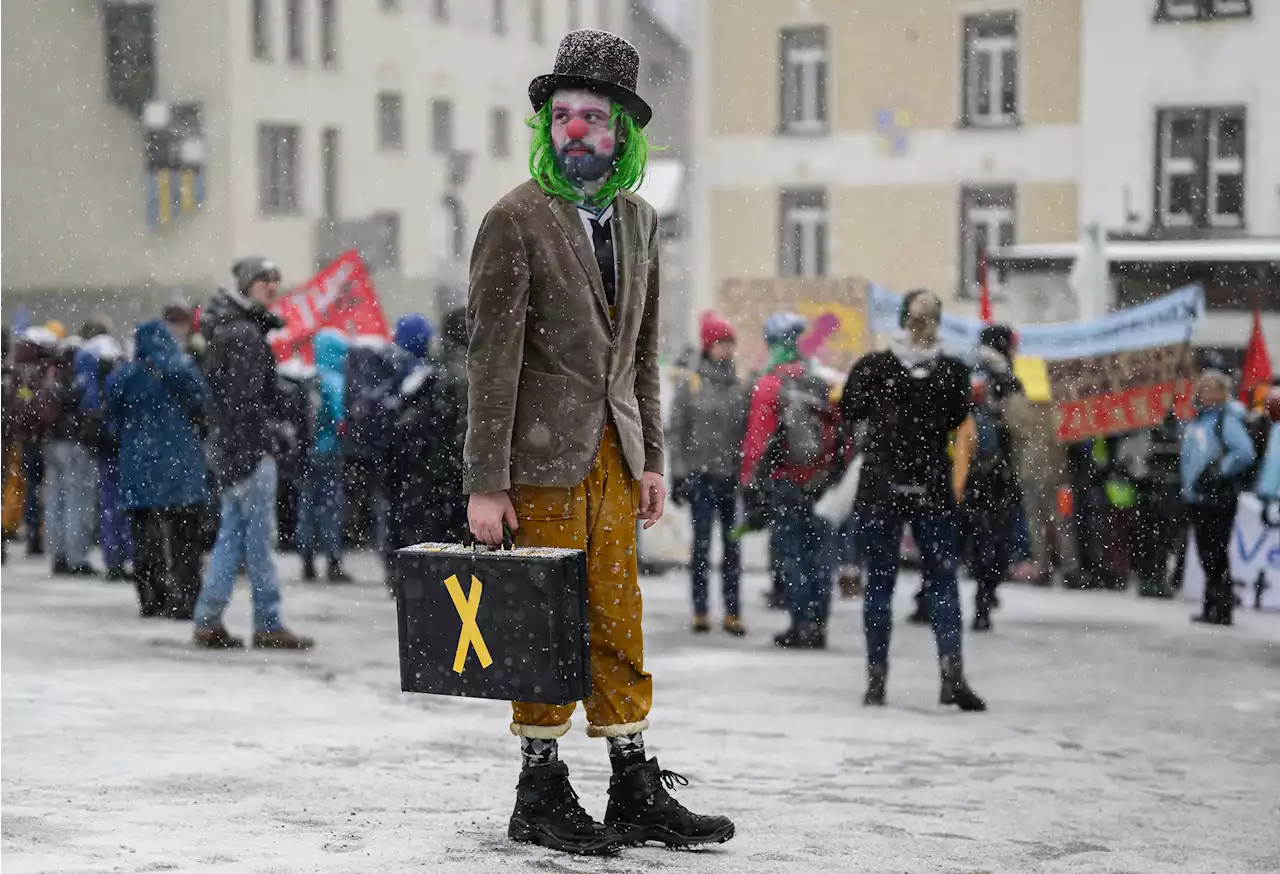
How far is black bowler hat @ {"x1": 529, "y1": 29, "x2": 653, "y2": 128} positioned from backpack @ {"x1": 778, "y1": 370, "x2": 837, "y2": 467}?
6496 mm

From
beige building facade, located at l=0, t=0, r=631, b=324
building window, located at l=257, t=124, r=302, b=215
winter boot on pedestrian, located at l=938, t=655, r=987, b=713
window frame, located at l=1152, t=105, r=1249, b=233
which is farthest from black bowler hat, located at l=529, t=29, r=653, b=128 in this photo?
building window, located at l=257, t=124, r=302, b=215

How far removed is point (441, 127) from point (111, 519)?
3515 centimetres

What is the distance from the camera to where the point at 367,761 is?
7.35 meters

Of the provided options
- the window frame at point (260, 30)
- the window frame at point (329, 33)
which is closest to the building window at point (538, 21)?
the window frame at point (329, 33)

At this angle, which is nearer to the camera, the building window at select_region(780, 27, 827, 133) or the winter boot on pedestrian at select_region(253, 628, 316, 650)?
the winter boot on pedestrian at select_region(253, 628, 316, 650)

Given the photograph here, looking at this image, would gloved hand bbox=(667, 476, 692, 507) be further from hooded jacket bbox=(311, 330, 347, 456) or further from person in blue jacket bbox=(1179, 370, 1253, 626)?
hooded jacket bbox=(311, 330, 347, 456)

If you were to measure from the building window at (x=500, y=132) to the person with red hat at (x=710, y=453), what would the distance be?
3890 cm

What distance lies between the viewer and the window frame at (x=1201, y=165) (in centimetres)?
3117

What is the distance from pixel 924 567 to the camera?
9.54 meters

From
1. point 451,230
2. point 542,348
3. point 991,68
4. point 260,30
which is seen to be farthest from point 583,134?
point 451,230

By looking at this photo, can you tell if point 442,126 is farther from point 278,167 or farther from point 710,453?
point 710,453

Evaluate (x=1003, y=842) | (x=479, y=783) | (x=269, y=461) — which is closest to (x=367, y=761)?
(x=479, y=783)

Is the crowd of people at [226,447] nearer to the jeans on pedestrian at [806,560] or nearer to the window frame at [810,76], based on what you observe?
the jeans on pedestrian at [806,560]

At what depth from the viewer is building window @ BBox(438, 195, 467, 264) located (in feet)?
156
